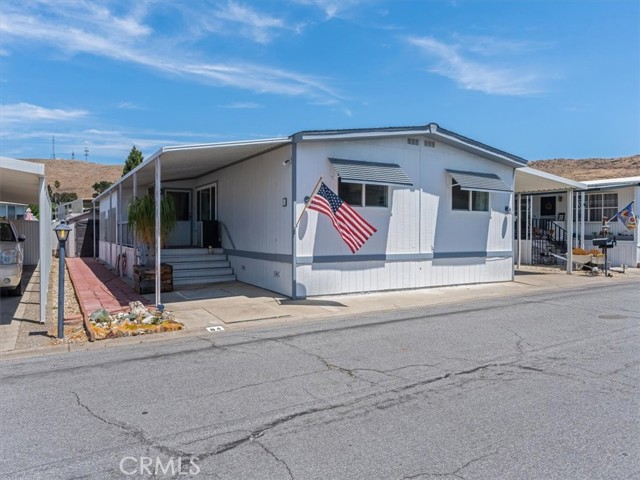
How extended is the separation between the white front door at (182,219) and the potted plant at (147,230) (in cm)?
421

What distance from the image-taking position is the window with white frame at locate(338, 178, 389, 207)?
1161 cm

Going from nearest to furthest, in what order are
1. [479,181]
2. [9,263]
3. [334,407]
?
[334,407], [9,263], [479,181]

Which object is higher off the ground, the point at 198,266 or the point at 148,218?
the point at 148,218

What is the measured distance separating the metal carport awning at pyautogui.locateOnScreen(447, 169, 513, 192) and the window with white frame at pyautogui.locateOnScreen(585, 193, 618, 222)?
8.67m

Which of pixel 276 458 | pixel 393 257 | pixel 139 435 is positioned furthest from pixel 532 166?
pixel 139 435

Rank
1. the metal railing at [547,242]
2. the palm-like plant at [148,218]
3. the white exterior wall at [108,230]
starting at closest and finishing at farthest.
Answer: the palm-like plant at [148,218]
the white exterior wall at [108,230]
the metal railing at [547,242]

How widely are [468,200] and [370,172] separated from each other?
3.87 m

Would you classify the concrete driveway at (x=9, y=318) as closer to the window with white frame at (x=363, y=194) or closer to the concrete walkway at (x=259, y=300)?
the concrete walkway at (x=259, y=300)

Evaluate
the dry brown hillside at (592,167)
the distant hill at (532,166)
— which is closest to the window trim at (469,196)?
the distant hill at (532,166)

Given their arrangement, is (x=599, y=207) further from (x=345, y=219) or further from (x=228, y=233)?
(x=228, y=233)

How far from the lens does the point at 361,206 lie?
11781 mm

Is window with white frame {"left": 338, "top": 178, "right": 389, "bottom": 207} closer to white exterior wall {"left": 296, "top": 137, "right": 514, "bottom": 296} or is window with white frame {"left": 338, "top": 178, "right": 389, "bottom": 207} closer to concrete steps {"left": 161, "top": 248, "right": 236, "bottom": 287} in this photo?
white exterior wall {"left": 296, "top": 137, "right": 514, "bottom": 296}

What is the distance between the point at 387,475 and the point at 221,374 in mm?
2789

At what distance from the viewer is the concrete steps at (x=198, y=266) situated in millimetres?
13086
